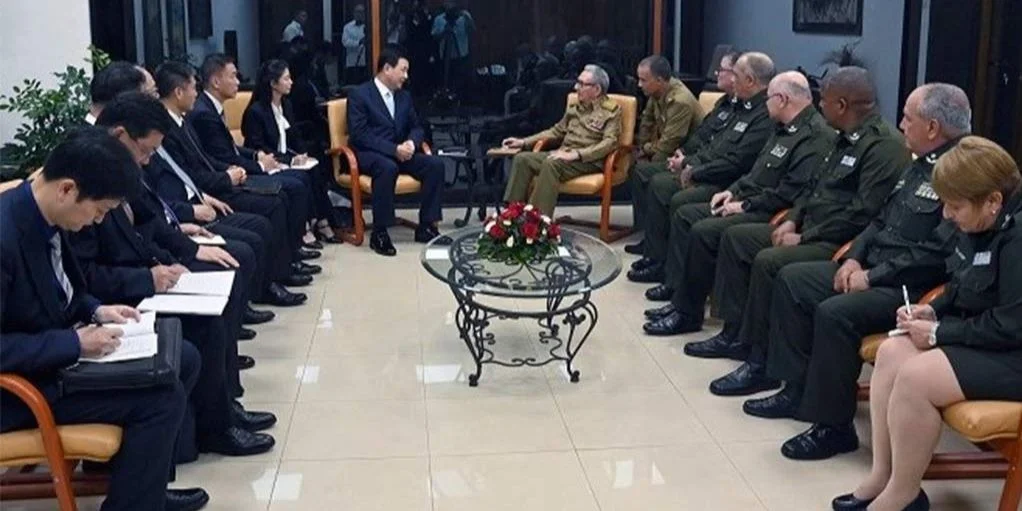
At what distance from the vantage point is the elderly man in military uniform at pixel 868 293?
387 centimetres

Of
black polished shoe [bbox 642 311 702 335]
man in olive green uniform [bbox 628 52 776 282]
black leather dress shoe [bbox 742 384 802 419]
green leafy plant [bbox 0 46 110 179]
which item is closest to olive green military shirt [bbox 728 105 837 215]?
man in olive green uniform [bbox 628 52 776 282]

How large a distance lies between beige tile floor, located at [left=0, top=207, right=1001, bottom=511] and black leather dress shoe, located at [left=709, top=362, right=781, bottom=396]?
6 cm

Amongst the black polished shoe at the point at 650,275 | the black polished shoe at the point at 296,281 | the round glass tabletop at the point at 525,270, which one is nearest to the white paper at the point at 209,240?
the round glass tabletop at the point at 525,270

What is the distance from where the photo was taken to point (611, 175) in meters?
7.39

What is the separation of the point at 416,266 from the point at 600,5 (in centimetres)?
303

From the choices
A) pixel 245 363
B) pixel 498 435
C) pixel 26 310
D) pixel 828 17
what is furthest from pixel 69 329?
pixel 828 17

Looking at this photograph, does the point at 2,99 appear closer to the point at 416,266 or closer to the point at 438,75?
the point at 416,266

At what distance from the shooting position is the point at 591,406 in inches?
177

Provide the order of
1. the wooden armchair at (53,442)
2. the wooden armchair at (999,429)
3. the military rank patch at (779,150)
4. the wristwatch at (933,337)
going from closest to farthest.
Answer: the wooden armchair at (53,442) < the wooden armchair at (999,429) < the wristwatch at (933,337) < the military rank patch at (779,150)

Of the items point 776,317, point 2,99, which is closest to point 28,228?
point 776,317

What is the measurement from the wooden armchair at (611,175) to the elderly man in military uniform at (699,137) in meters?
0.13

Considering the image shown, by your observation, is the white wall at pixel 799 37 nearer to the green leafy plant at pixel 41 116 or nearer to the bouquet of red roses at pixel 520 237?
the bouquet of red roses at pixel 520 237

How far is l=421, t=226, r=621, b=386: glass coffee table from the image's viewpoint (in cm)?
479

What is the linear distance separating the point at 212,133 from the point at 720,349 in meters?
3.12
